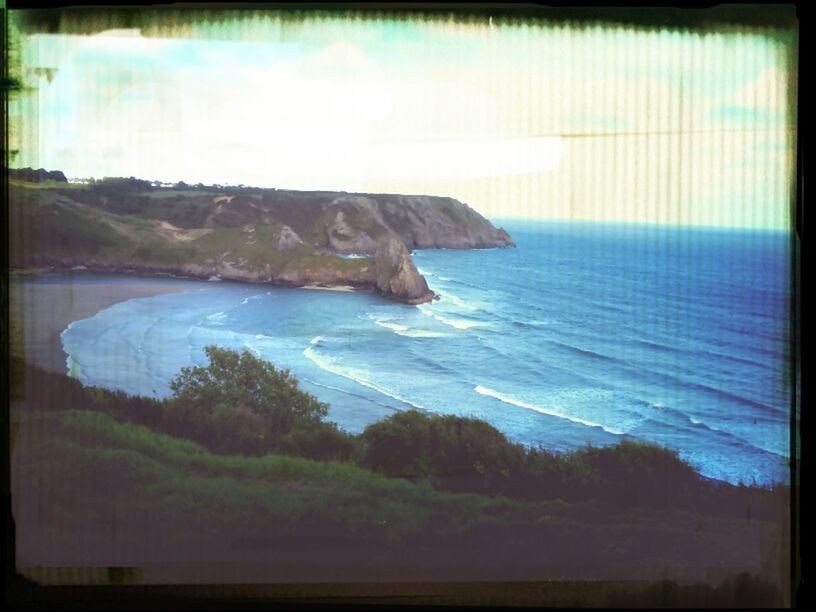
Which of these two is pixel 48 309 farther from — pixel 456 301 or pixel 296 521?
pixel 456 301

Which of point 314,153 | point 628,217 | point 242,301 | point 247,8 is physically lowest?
point 242,301

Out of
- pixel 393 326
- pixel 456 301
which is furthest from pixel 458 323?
pixel 393 326

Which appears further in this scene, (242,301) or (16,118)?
(242,301)

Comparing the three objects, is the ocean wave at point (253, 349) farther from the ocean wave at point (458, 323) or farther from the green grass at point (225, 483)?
the ocean wave at point (458, 323)

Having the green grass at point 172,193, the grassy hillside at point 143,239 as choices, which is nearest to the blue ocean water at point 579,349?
the grassy hillside at point 143,239

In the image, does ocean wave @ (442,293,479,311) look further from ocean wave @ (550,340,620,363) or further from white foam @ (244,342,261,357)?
white foam @ (244,342,261,357)

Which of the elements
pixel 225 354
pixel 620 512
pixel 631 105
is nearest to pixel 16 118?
pixel 225 354

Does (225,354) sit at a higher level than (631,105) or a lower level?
lower

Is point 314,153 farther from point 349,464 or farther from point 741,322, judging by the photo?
point 741,322
